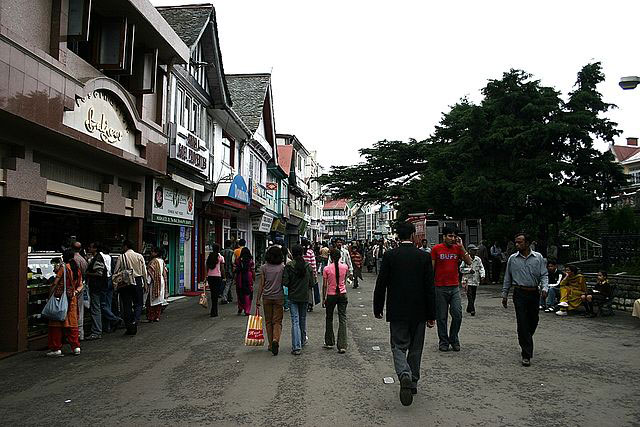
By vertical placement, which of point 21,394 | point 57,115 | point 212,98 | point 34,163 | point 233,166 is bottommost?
point 21,394

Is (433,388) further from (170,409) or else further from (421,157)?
(421,157)

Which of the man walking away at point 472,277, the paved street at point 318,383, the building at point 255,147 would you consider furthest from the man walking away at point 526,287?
the building at point 255,147

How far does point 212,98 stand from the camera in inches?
805

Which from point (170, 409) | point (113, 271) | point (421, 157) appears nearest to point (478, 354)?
point (170, 409)

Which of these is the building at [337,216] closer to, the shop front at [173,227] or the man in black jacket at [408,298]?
the shop front at [173,227]

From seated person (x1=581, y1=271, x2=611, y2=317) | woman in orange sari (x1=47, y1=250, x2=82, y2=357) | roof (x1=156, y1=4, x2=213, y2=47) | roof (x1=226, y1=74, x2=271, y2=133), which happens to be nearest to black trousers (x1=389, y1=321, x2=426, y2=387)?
woman in orange sari (x1=47, y1=250, x2=82, y2=357)

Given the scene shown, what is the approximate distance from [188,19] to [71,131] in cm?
1055

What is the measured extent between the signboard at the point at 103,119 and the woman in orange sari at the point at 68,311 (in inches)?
102

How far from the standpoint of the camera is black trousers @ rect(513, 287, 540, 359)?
305 inches

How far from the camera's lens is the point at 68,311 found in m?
8.86

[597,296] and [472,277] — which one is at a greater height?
[472,277]

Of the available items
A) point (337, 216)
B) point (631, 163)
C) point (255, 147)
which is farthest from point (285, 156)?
point (337, 216)

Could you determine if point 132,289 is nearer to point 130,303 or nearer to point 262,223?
point 130,303

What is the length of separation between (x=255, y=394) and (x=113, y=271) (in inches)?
234
